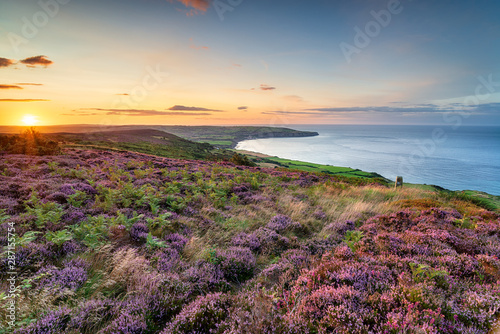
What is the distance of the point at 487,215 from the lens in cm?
910

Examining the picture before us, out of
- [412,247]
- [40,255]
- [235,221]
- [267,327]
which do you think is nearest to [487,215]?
[412,247]

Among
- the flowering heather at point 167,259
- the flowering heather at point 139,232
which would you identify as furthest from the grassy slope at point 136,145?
the flowering heather at point 167,259

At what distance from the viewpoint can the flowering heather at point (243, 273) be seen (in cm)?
311

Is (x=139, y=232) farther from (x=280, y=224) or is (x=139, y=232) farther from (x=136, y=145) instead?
(x=136, y=145)

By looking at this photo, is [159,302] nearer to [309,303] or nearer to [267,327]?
[267,327]

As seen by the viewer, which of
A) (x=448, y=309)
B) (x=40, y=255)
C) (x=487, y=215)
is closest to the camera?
(x=448, y=309)

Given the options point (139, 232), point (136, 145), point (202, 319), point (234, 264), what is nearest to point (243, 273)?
point (234, 264)

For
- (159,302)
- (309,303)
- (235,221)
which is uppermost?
(309,303)

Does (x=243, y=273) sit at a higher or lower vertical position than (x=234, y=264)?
lower

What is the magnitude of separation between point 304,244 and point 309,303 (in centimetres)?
327

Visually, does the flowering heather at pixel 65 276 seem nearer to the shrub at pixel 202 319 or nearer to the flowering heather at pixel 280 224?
the shrub at pixel 202 319

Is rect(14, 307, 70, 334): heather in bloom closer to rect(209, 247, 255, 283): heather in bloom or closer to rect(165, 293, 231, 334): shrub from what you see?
rect(165, 293, 231, 334): shrub

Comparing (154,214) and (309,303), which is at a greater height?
(309,303)

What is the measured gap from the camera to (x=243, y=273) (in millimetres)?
5113
